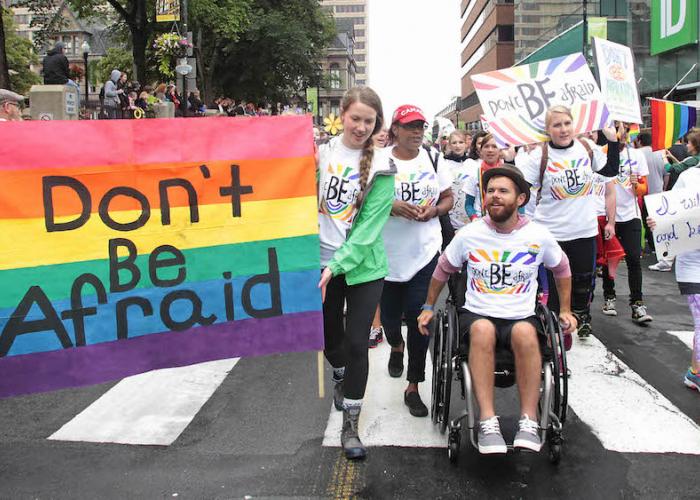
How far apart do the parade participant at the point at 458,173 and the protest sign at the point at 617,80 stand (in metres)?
1.60

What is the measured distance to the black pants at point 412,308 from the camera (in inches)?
176

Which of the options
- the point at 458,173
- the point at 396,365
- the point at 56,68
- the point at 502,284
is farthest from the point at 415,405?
the point at 56,68

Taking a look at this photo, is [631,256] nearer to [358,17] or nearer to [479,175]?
[479,175]

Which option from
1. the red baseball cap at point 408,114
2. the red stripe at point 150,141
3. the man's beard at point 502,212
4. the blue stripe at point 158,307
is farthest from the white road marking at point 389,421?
the red baseball cap at point 408,114

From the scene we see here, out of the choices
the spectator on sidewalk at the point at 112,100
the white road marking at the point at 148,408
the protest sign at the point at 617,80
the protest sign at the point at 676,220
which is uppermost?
the spectator on sidewalk at the point at 112,100

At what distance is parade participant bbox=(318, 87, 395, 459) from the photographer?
382 cm

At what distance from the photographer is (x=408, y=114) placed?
4.36 metres

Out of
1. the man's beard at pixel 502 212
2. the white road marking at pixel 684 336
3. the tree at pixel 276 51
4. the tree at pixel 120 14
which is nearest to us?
the man's beard at pixel 502 212

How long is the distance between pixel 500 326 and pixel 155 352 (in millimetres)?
1846

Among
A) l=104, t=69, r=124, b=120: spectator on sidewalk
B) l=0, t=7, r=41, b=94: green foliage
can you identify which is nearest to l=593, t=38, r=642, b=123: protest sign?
l=104, t=69, r=124, b=120: spectator on sidewalk

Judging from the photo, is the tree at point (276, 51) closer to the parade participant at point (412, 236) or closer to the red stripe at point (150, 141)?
the parade participant at point (412, 236)

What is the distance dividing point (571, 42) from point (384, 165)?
28351mm

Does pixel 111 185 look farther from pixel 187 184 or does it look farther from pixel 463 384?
pixel 463 384

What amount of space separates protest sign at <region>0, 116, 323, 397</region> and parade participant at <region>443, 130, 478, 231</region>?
4.35 meters
